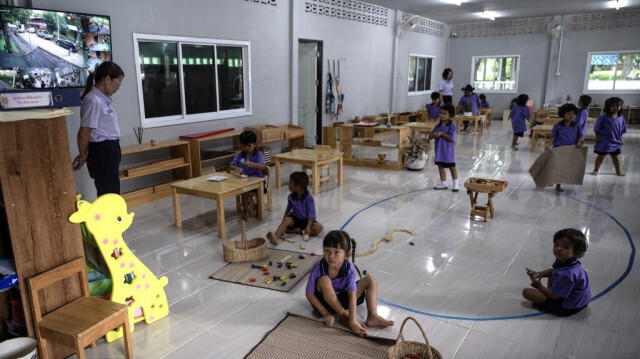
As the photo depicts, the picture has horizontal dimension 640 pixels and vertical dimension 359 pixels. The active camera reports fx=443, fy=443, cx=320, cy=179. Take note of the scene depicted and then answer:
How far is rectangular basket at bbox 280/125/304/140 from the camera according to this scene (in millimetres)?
7860

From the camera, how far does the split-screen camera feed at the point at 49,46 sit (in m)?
4.45

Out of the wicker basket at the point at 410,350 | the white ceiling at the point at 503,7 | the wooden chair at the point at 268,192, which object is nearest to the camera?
the wicker basket at the point at 410,350

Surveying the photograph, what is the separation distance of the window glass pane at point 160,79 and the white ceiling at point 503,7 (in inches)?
223

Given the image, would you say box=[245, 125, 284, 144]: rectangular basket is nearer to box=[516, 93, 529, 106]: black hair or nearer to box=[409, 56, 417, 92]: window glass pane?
box=[516, 93, 529, 106]: black hair

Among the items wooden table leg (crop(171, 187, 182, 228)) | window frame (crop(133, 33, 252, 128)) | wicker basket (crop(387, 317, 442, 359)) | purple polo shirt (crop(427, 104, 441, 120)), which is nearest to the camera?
wicker basket (crop(387, 317, 442, 359))

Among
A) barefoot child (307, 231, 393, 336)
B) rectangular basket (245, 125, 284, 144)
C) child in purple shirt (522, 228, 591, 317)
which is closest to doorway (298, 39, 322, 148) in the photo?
rectangular basket (245, 125, 284, 144)

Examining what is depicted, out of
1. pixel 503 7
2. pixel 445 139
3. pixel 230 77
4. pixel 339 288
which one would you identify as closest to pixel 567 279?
pixel 339 288

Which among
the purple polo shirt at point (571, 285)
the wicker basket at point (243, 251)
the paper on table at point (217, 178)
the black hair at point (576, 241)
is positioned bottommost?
the wicker basket at point (243, 251)

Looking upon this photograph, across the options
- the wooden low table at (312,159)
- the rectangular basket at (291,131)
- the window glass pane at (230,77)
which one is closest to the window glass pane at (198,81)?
the window glass pane at (230,77)

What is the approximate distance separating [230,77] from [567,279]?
596 centimetres

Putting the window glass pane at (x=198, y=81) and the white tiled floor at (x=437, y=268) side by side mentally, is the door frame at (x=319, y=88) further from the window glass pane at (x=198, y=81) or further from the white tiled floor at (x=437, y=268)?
the white tiled floor at (x=437, y=268)

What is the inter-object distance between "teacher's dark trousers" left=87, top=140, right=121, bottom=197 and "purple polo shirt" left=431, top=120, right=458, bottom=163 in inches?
157

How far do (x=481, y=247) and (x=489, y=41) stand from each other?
12.6 metres

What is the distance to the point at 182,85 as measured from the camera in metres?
6.55
